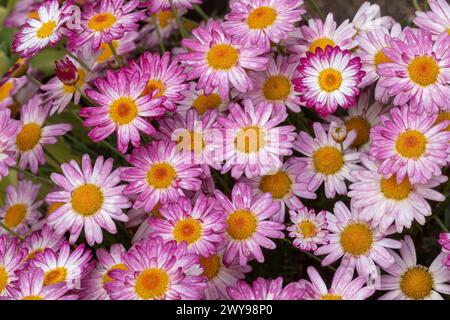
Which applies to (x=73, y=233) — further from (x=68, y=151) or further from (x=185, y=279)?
(x=68, y=151)

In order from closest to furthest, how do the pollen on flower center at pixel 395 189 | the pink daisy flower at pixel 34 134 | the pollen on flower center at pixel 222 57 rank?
the pollen on flower center at pixel 395 189 < the pollen on flower center at pixel 222 57 < the pink daisy flower at pixel 34 134

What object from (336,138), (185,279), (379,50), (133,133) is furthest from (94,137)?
(379,50)

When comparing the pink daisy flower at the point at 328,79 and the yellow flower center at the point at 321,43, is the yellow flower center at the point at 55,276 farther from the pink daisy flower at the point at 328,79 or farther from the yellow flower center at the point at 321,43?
the yellow flower center at the point at 321,43

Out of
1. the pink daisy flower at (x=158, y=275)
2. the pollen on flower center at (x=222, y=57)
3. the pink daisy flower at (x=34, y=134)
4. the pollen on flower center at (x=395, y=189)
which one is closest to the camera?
the pink daisy flower at (x=158, y=275)

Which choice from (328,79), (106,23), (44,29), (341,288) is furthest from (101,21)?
(341,288)

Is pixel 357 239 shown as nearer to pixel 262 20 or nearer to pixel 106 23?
pixel 262 20

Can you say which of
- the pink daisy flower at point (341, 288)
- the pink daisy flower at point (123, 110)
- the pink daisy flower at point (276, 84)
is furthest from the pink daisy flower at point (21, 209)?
the pink daisy flower at point (341, 288)

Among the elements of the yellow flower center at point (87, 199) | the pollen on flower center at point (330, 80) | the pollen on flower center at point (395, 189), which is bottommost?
the pollen on flower center at point (395, 189)
